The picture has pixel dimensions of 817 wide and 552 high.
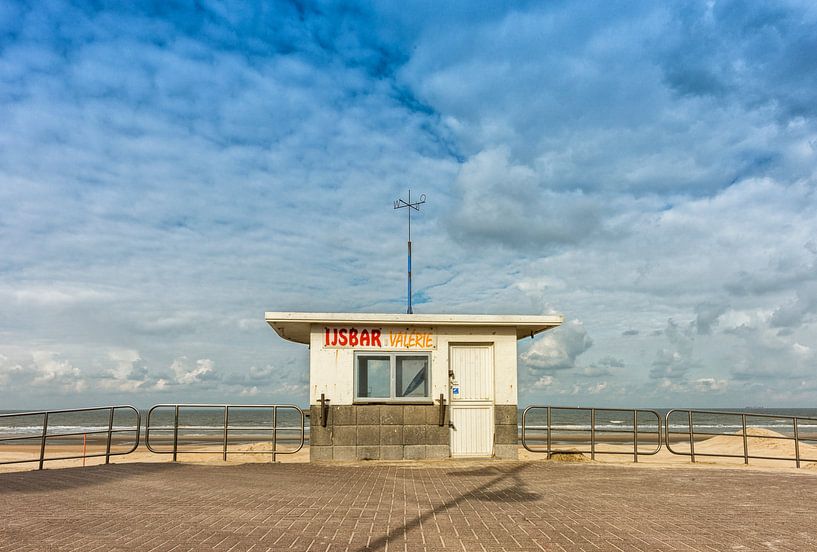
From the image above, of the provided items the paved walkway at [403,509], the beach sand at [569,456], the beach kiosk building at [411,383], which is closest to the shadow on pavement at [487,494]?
the paved walkway at [403,509]

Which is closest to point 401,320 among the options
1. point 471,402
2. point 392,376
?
point 392,376

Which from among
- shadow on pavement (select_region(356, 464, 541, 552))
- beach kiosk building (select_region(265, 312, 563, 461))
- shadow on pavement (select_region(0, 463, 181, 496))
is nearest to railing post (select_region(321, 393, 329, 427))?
beach kiosk building (select_region(265, 312, 563, 461))

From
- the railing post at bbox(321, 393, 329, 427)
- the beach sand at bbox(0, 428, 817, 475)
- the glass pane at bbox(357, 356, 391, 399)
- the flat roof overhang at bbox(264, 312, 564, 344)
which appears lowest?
the beach sand at bbox(0, 428, 817, 475)

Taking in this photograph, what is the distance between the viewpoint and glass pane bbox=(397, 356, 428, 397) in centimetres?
1234

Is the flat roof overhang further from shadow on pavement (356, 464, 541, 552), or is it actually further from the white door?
shadow on pavement (356, 464, 541, 552)

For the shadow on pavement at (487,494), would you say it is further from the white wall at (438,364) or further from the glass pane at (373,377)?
the glass pane at (373,377)

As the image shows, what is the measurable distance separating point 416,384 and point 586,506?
535cm

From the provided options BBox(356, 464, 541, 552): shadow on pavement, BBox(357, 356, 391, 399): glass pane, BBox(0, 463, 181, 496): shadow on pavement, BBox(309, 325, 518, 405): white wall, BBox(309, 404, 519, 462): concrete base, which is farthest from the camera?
BBox(357, 356, 391, 399): glass pane

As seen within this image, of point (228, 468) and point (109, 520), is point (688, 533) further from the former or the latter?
point (228, 468)

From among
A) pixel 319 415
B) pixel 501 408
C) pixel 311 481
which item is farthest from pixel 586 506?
pixel 319 415

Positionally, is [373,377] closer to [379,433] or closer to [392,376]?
[392,376]

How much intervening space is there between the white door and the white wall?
0.59 ft

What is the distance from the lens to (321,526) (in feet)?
20.6

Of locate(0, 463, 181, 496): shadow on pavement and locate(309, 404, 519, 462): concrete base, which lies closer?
locate(0, 463, 181, 496): shadow on pavement
